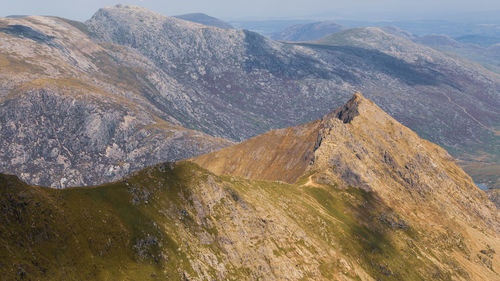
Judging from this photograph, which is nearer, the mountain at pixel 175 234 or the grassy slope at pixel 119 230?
the grassy slope at pixel 119 230

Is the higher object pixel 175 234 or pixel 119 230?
pixel 119 230

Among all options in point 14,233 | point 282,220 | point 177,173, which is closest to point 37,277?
point 14,233

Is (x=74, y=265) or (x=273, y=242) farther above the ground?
(x=74, y=265)

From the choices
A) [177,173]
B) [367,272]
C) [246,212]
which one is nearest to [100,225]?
[177,173]

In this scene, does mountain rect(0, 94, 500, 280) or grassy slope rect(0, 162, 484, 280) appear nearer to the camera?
grassy slope rect(0, 162, 484, 280)

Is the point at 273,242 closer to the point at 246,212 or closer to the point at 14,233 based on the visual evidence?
the point at 246,212

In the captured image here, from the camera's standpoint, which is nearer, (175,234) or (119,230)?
(119,230)

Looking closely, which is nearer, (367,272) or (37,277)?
(37,277)

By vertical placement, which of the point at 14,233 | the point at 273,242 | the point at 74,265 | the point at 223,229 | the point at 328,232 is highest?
the point at 14,233

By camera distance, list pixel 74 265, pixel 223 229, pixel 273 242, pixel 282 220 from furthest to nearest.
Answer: pixel 282 220 → pixel 273 242 → pixel 223 229 → pixel 74 265

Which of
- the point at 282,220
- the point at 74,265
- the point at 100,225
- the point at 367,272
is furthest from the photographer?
the point at 367,272
